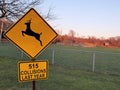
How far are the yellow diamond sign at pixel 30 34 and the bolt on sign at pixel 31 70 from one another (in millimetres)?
202

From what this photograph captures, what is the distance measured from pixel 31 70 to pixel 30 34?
761 mm

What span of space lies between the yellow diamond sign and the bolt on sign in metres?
0.20

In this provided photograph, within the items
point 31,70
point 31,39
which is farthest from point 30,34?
point 31,70

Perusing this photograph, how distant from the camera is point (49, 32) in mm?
7223

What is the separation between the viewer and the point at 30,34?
276 inches

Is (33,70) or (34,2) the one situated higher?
(34,2)

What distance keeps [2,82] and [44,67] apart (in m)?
5.55

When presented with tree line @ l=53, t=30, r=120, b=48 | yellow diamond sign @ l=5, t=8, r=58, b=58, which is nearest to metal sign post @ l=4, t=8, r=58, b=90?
yellow diamond sign @ l=5, t=8, r=58, b=58

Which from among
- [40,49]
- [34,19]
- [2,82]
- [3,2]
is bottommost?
[2,82]

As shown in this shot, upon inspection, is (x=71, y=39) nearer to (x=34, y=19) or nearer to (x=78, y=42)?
(x=78, y=42)

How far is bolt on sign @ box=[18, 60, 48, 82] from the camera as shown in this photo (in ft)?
22.5

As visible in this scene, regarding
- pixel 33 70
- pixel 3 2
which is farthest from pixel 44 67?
pixel 3 2

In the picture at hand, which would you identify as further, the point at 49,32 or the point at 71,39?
the point at 71,39

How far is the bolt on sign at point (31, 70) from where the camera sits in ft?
22.5
